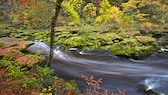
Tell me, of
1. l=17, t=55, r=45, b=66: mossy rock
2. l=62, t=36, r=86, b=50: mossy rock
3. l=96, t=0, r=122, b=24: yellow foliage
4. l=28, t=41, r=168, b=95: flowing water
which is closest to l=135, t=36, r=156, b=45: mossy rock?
l=28, t=41, r=168, b=95: flowing water

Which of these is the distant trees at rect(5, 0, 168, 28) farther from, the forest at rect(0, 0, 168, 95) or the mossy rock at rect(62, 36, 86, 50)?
the mossy rock at rect(62, 36, 86, 50)

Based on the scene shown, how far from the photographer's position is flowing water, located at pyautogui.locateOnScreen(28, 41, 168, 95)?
841 centimetres

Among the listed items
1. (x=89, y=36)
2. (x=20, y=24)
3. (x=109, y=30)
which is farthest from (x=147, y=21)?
(x=20, y=24)

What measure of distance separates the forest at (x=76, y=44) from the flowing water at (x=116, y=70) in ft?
0.16

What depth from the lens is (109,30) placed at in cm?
1695

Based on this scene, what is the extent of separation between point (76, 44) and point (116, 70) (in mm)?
4548

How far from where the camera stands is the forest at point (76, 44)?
6730 millimetres

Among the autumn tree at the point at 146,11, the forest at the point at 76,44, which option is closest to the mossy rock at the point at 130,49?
the forest at the point at 76,44

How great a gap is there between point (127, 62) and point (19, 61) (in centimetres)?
629

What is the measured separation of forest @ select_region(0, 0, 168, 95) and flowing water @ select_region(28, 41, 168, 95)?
0.05 m

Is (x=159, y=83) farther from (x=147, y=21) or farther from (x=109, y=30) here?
(x=147, y=21)

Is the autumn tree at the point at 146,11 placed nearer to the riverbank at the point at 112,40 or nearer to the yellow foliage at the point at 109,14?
Result: the yellow foliage at the point at 109,14

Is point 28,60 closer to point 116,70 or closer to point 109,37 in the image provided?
point 116,70

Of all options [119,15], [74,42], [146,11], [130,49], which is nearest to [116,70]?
[130,49]
